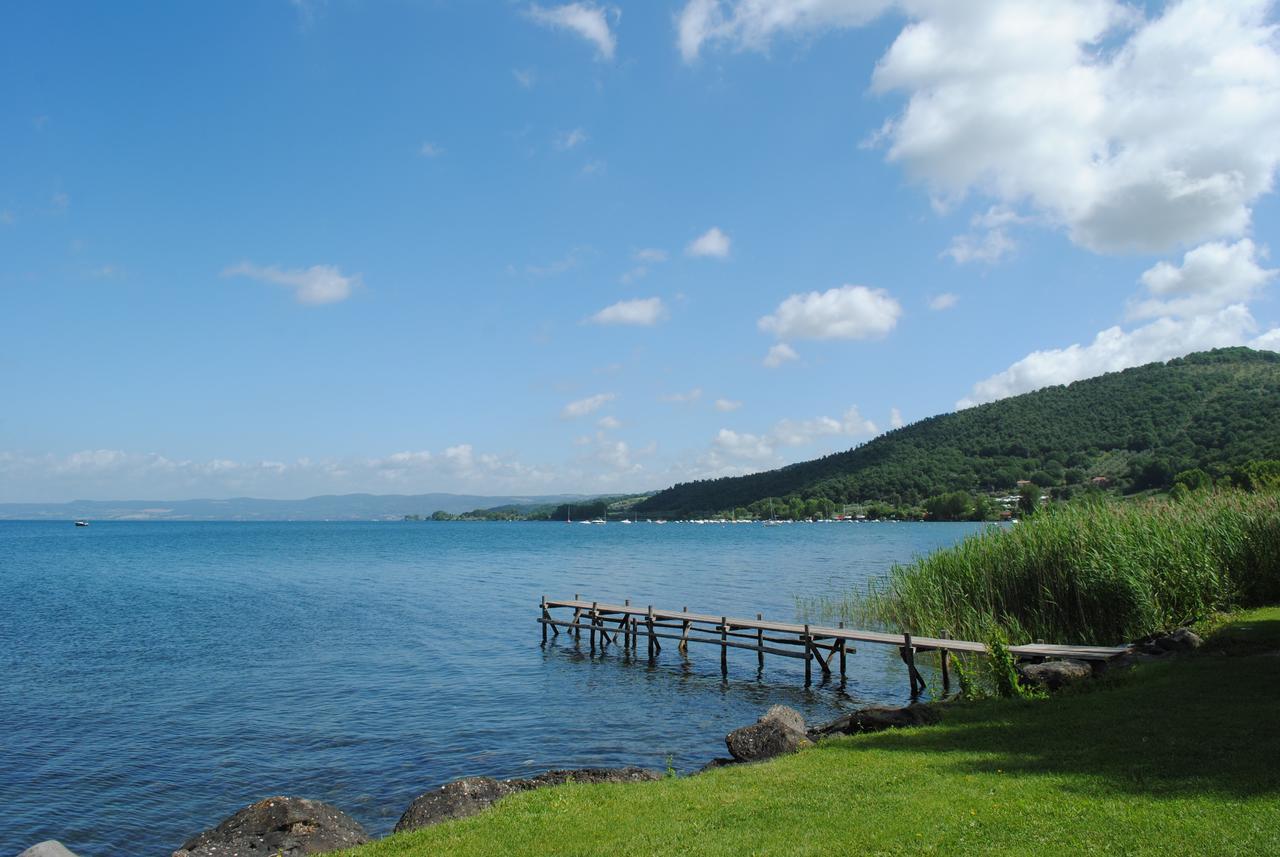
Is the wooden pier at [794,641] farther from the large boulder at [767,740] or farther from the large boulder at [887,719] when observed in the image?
the large boulder at [767,740]

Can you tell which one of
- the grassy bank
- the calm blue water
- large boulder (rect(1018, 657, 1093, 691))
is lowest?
the calm blue water

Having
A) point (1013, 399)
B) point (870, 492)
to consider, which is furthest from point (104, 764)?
point (1013, 399)

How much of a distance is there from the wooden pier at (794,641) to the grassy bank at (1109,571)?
6.34 feet

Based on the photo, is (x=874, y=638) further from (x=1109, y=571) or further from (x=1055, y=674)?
(x=1055, y=674)

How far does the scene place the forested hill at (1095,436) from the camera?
91938mm

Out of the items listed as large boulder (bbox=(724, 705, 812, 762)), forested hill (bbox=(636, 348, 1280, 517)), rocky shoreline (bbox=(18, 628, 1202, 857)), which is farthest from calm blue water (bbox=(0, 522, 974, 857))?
forested hill (bbox=(636, 348, 1280, 517))

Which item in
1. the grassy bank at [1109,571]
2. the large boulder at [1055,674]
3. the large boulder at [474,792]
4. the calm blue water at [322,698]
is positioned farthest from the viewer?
the grassy bank at [1109,571]

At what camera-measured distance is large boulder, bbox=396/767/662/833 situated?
36.8 feet

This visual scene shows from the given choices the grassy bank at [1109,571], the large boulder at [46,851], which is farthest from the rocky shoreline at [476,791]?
the grassy bank at [1109,571]

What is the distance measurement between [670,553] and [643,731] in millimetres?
72127

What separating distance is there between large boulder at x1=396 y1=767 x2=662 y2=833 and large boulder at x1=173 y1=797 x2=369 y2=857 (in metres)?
0.77

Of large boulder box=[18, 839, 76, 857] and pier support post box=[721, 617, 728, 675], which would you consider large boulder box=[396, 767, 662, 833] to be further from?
pier support post box=[721, 617, 728, 675]

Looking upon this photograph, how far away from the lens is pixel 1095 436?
12388 cm

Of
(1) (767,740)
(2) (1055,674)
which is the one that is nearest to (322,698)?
(1) (767,740)
